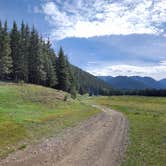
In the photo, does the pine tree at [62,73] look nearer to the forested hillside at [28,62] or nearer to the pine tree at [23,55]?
the forested hillside at [28,62]

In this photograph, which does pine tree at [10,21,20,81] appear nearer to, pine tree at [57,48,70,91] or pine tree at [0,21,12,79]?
pine tree at [0,21,12,79]

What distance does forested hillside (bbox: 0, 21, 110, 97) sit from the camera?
250 feet

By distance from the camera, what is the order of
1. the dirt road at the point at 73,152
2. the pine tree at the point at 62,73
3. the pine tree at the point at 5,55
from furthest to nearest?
the pine tree at the point at 62,73
the pine tree at the point at 5,55
the dirt road at the point at 73,152

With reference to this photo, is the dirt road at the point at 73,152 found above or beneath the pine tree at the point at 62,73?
beneath

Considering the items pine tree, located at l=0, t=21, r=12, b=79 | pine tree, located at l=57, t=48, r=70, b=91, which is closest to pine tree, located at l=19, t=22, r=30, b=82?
pine tree, located at l=0, t=21, r=12, b=79

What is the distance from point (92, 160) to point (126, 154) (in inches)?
107

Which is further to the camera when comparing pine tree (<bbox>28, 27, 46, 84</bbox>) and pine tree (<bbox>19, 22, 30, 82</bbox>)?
pine tree (<bbox>28, 27, 46, 84</bbox>)

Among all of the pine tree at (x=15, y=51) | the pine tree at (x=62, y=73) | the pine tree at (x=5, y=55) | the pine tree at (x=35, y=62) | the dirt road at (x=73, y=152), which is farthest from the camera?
the pine tree at (x=62, y=73)

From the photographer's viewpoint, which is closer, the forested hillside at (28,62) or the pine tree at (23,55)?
the forested hillside at (28,62)

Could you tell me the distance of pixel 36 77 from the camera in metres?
86.5

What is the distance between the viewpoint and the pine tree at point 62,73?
94375 mm

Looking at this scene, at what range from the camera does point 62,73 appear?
94125 mm

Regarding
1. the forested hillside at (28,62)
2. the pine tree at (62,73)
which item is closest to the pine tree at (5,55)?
the forested hillside at (28,62)

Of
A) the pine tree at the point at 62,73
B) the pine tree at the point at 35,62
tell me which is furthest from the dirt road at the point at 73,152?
the pine tree at the point at 62,73
